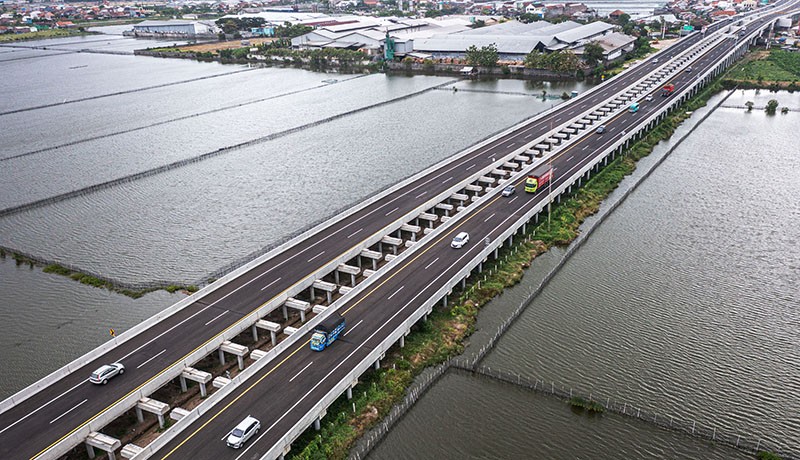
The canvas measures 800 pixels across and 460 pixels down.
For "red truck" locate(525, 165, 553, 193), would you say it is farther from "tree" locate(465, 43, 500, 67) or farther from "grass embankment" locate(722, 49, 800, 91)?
"tree" locate(465, 43, 500, 67)

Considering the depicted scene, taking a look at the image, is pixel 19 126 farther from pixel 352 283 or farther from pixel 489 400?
pixel 489 400

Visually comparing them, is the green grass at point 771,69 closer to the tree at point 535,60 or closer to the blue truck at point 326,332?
the tree at point 535,60

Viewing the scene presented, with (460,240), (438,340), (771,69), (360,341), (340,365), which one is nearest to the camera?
(340,365)

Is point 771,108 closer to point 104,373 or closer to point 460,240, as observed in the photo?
point 460,240

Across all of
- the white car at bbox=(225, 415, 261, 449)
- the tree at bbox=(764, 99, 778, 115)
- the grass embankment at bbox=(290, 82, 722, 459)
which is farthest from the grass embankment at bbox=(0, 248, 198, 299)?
the tree at bbox=(764, 99, 778, 115)

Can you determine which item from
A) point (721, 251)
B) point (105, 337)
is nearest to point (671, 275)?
point (721, 251)

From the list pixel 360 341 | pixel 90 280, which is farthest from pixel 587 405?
pixel 90 280
